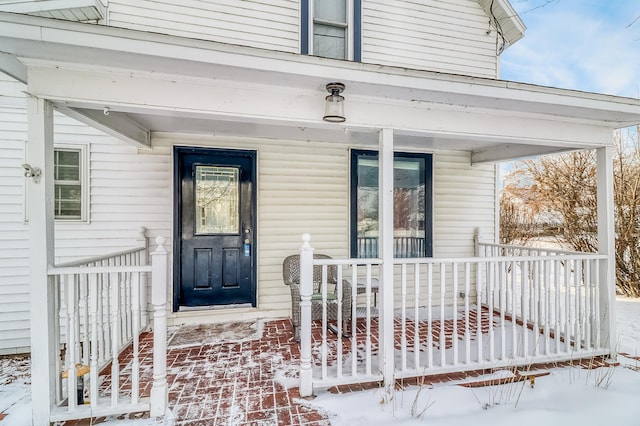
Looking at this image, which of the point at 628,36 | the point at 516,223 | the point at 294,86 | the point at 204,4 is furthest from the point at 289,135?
the point at 516,223

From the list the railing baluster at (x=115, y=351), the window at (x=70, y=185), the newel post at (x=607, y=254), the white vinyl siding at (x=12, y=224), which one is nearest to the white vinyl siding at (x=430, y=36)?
the newel post at (x=607, y=254)

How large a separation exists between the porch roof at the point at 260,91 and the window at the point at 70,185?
3.54 ft

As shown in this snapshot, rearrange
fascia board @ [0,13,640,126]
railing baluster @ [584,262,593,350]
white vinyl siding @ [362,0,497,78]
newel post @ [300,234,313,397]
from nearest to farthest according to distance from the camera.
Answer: fascia board @ [0,13,640,126] < newel post @ [300,234,313,397] < railing baluster @ [584,262,593,350] < white vinyl siding @ [362,0,497,78]

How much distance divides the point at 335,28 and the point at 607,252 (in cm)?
450

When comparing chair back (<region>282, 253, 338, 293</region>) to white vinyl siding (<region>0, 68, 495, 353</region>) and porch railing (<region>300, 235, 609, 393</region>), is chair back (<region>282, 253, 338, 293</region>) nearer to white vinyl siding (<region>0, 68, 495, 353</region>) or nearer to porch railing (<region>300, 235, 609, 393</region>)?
white vinyl siding (<region>0, 68, 495, 353</region>)

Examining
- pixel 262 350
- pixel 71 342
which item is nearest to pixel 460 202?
pixel 262 350

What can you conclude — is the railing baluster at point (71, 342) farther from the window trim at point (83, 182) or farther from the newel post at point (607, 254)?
the newel post at point (607, 254)

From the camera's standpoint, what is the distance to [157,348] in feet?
7.88

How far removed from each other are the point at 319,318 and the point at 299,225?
1292 millimetres

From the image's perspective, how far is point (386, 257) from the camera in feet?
9.32

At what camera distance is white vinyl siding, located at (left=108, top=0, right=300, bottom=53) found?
4129 mm

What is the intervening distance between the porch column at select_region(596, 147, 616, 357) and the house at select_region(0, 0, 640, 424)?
0.02 m

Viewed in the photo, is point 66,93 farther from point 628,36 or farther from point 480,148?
point 480,148

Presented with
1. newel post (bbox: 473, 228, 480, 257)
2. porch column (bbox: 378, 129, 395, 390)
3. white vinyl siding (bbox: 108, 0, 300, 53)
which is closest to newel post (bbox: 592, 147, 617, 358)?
newel post (bbox: 473, 228, 480, 257)
